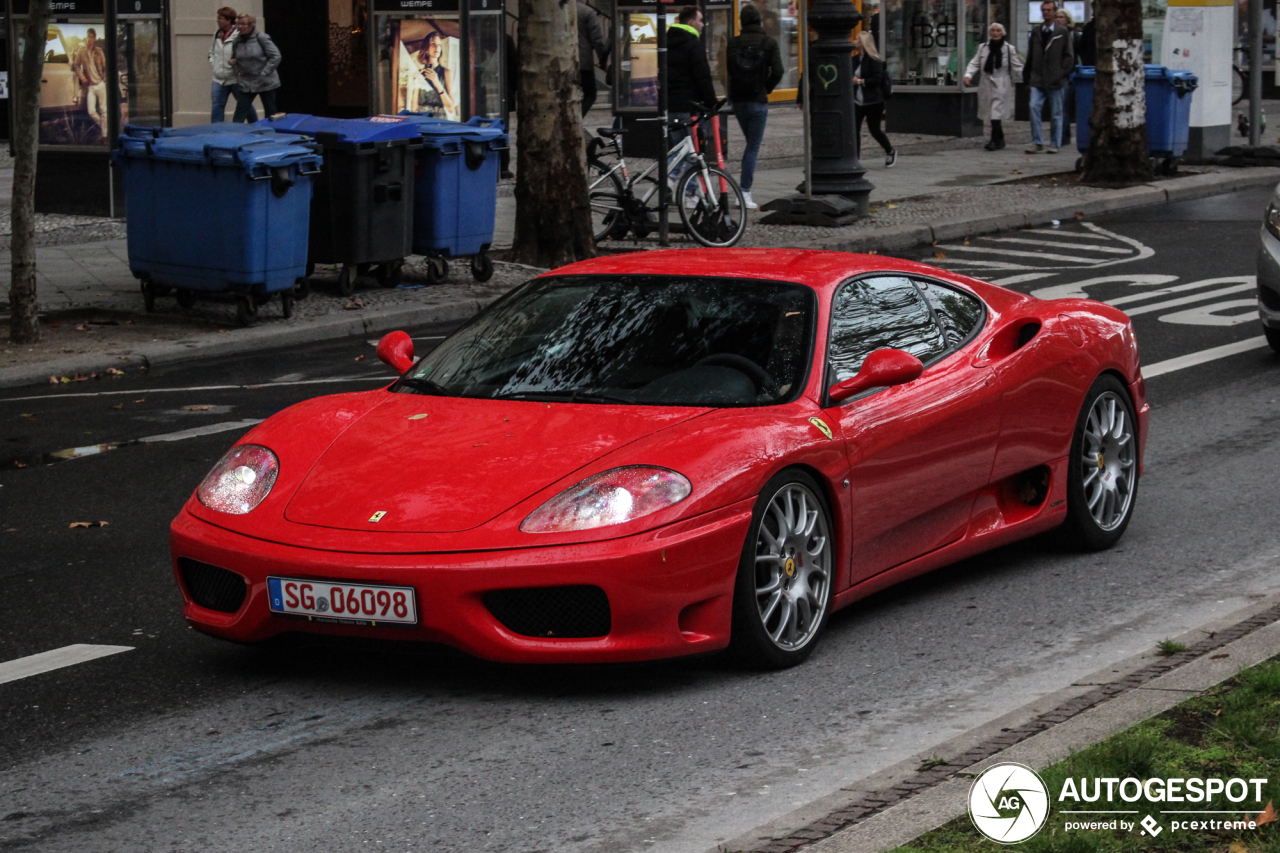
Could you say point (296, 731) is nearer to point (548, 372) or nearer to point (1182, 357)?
point (548, 372)

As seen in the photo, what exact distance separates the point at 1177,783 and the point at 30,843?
2590 mm

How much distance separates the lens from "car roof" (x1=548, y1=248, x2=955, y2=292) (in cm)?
628

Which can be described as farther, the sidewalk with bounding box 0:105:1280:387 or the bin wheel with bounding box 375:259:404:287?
the bin wheel with bounding box 375:259:404:287

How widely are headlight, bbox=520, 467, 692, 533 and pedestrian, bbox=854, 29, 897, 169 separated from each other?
20.7m

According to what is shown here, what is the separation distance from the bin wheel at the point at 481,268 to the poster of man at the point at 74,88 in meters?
6.65

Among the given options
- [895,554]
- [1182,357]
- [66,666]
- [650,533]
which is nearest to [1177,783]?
[650,533]

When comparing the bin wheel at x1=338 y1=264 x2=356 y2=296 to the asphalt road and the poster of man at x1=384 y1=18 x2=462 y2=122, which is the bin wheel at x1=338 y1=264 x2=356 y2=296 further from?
the poster of man at x1=384 y1=18 x2=462 y2=122

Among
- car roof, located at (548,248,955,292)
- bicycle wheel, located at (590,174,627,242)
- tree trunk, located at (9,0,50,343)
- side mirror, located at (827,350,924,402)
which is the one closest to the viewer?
side mirror, located at (827,350,924,402)

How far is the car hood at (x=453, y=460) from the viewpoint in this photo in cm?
519

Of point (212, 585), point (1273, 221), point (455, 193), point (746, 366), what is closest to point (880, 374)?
point (746, 366)

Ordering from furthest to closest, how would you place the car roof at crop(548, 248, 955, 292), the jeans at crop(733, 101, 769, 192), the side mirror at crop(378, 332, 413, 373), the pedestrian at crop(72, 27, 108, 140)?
1. the pedestrian at crop(72, 27, 108, 140)
2. the jeans at crop(733, 101, 769, 192)
3. the side mirror at crop(378, 332, 413, 373)
4. the car roof at crop(548, 248, 955, 292)

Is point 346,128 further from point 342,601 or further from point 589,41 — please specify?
point 342,601

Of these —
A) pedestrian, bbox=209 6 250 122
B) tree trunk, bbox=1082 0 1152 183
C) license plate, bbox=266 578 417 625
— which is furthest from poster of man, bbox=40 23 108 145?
license plate, bbox=266 578 417 625

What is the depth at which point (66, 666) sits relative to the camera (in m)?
5.71
